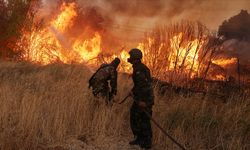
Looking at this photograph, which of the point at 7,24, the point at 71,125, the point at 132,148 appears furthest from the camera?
the point at 7,24

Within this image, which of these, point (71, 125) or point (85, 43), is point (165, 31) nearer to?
point (71, 125)

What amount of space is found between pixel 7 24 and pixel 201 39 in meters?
18.3

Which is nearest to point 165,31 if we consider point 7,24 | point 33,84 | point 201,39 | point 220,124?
point 201,39

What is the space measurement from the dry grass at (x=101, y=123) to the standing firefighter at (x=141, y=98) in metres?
0.41

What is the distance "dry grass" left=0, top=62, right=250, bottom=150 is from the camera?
7.41m

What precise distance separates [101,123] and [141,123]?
1.13m

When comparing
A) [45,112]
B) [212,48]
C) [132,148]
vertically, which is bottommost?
[132,148]

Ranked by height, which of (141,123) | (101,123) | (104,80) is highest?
(104,80)

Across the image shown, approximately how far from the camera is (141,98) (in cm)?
729

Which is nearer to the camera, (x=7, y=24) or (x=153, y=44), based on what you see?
(x=153, y=44)

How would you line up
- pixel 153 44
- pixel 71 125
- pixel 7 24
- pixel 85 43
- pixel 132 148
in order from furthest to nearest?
pixel 85 43
pixel 7 24
pixel 153 44
pixel 71 125
pixel 132 148

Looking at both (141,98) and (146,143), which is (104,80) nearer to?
(141,98)

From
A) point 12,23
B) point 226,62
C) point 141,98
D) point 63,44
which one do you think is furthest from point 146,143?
point 63,44

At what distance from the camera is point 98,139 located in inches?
301
